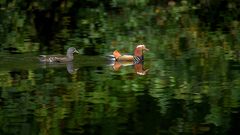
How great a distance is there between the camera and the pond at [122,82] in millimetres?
13055

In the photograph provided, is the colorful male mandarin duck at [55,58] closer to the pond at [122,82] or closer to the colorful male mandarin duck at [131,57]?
the pond at [122,82]

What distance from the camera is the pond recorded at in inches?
514

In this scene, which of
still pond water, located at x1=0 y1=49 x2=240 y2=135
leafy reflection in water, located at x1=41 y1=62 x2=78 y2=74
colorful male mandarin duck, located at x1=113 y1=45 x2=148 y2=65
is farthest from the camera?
colorful male mandarin duck, located at x1=113 y1=45 x2=148 y2=65

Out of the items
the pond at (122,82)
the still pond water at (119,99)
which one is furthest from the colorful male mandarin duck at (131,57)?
the still pond water at (119,99)

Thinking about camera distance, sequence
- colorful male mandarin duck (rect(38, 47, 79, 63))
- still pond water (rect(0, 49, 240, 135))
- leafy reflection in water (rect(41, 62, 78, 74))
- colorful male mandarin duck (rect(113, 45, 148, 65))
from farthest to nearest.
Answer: colorful male mandarin duck (rect(113, 45, 148, 65)) → colorful male mandarin duck (rect(38, 47, 79, 63)) → leafy reflection in water (rect(41, 62, 78, 74)) → still pond water (rect(0, 49, 240, 135))

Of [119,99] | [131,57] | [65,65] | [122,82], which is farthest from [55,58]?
[119,99]

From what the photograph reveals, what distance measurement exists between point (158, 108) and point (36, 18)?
24833mm

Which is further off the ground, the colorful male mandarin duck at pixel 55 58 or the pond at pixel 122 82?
the colorful male mandarin duck at pixel 55 58

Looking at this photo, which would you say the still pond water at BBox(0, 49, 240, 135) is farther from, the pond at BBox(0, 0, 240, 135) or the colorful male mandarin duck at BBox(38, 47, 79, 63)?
the colorful male mandarin duck at BBox(38, 47, 79, 63)

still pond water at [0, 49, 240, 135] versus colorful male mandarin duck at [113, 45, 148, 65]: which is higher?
colorful male mandarin duck at [113, 45, 148, 65]

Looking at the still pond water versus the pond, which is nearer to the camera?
the still pond water

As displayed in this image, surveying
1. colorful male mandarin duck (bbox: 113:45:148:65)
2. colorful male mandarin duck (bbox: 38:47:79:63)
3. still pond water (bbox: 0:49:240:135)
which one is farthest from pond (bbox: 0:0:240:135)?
colorful male mandarin duck (bbox: 113:45:148:65)

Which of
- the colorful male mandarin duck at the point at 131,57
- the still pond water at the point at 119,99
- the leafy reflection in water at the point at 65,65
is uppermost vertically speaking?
the colorful male mandarin duck at the point at 131,57

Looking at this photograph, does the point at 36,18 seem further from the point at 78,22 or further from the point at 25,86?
the point at 25,86
